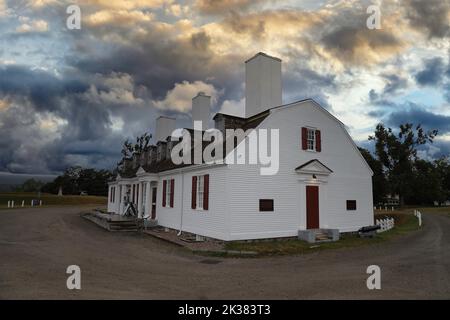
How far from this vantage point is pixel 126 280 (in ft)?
26.9

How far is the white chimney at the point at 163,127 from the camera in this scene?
28609 mm

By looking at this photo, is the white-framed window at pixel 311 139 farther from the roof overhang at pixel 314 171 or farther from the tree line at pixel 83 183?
the tree line at pixel 83 183

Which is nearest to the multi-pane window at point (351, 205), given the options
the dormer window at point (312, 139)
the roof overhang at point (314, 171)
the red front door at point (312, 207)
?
the roof overhang at point (314, 171)

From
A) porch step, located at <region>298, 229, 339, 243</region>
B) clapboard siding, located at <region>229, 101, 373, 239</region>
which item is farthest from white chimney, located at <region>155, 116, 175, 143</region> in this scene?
porch step, located at <region>298, 229, 339, 243</region>

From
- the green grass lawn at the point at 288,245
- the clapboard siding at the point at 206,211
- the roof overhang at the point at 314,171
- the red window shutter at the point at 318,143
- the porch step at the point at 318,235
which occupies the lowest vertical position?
the green grass lawn at the point at 288,245

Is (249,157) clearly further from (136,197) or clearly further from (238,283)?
(136,197)

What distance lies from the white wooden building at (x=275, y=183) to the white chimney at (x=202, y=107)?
4.61 meters

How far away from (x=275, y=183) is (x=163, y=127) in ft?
52.5

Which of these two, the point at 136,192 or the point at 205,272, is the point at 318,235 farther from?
the point at 136,192

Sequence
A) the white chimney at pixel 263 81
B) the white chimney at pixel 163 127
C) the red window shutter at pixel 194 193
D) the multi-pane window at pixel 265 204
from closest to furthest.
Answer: the multi-pane window at pixel 265 204 < the red window shutter at pixel 194 193 < the white chimney at pixel 263 81 < the white chimney at pixel 163 127

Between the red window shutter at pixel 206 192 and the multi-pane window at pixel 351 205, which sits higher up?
the red window shutter at pixel 206 192

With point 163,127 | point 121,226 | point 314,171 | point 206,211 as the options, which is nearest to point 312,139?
point 314,171

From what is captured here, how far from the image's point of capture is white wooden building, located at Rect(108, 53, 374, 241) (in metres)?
14.6
